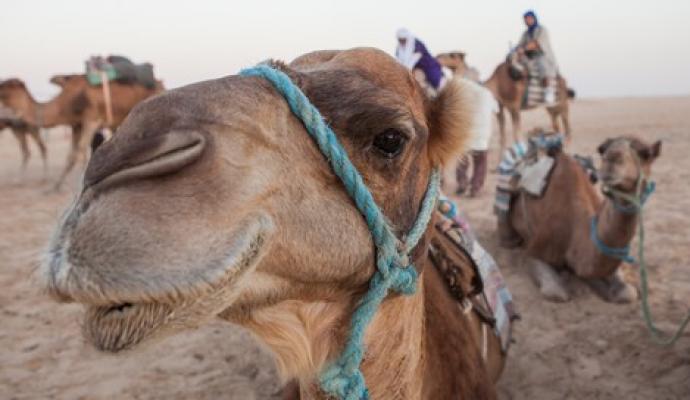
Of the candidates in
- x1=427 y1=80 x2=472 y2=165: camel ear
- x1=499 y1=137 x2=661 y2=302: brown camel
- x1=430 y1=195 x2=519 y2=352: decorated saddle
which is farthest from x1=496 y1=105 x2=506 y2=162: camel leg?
x1=427 y1=80 x2=472 y2=165: camel ear

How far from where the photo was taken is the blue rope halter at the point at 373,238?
1226 mm

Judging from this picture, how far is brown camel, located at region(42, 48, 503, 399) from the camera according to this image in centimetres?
88

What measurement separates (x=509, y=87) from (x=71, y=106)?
9017mm

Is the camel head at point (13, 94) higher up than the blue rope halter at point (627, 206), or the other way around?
the blue rope halter at point (627, 206)

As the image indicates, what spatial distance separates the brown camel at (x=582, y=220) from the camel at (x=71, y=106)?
25.6ft

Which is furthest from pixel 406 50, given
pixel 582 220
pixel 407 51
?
pixel 582 220

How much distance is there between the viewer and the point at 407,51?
19.6 feet

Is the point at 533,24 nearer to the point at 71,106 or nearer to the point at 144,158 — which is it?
the point at 71,106

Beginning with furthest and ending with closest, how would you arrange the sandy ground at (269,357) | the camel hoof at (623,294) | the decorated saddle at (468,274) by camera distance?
the camel hoof at (623,294) < the sandy ground at (269,357) < the decorated saddle at (468,274)

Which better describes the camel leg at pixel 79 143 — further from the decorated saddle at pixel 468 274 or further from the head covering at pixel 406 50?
the decorated saddle at pixel 468 274

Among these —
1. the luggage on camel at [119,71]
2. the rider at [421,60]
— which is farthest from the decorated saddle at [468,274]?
the luggage on camel at [119,71]

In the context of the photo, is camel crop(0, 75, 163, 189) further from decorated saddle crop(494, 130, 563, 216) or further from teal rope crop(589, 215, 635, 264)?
teal rope crop(589, 215, 635, 264)

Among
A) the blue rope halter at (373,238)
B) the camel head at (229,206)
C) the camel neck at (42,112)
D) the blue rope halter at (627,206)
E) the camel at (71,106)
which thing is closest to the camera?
the camel head at (229,206)

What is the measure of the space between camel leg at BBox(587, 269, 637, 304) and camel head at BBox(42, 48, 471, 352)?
11.1 ft
